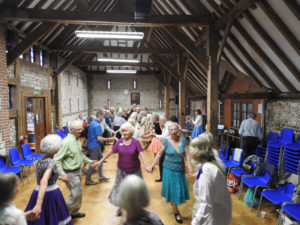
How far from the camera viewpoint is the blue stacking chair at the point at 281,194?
3.39 m

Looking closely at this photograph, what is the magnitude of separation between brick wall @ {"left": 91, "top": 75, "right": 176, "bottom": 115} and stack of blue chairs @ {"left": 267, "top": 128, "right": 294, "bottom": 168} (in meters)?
13.0

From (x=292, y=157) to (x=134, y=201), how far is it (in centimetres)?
510

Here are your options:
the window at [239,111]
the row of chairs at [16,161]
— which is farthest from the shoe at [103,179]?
the window at [239,111]

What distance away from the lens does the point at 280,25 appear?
14.7 feet

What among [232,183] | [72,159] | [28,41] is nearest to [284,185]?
[232,183]

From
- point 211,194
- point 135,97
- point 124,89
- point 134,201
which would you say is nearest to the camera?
point 134,201

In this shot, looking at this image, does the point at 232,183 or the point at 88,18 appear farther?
the point at 88,18

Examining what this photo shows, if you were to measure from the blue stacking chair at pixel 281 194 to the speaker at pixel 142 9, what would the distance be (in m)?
4.73

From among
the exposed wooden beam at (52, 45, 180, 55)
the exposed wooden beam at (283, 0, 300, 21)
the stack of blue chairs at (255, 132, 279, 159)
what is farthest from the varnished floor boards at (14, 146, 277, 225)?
the exposed wooden beam at (52, 45, 180, 55)

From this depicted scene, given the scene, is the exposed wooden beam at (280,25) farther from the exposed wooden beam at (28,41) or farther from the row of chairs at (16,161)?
the row of chairs at (16,161)

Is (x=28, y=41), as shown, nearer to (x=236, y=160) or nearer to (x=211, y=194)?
(x=211, y=194)

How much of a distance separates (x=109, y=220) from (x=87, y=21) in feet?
15.2

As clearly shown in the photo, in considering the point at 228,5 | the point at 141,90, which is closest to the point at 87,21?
the point at 228,5

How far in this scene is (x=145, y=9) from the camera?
5.36 meters
